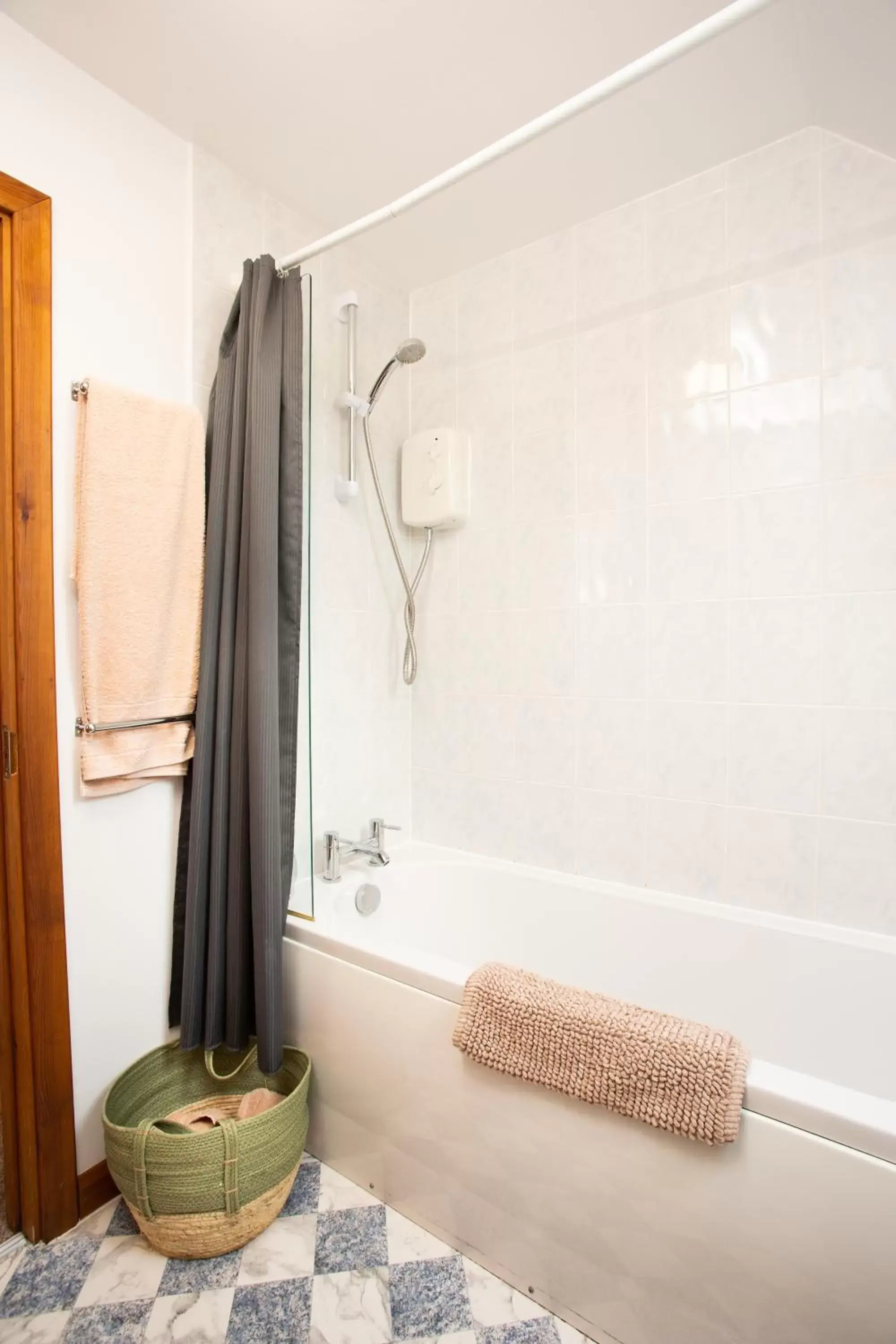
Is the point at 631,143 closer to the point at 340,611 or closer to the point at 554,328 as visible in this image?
the point at 554,328

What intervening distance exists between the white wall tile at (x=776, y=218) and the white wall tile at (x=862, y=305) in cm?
10

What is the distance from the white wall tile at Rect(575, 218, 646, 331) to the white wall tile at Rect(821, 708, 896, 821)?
1.25m

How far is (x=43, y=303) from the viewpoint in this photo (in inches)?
52.7

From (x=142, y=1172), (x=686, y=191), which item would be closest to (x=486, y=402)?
(x=686, y=191)

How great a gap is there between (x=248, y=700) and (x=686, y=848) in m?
1.21

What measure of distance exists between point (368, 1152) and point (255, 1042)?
1.24 ft

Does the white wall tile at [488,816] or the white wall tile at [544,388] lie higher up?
the white wall tile at [544,388]

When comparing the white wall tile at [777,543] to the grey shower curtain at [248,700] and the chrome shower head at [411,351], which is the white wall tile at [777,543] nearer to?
the chrome shower head at [411,351]

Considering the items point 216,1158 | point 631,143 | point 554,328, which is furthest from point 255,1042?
point 631,143

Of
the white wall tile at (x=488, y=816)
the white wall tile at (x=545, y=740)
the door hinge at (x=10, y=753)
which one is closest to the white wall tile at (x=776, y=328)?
the white wall tile at (x=545, y=740)

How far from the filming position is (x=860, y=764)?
1.55 metres

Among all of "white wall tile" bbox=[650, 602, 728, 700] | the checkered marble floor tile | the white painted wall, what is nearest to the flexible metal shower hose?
the white painted wall

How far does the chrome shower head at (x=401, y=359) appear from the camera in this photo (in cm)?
179

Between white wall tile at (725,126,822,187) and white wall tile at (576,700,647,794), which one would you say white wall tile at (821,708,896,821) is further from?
white wall tile at (725,126,822,187)
